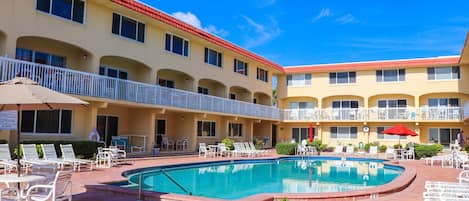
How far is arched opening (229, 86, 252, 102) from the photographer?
3236cm

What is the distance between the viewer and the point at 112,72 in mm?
21047

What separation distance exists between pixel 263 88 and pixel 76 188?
26.3 metres

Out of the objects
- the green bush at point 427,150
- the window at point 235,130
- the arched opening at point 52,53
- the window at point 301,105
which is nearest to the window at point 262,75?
the window at point 301,105

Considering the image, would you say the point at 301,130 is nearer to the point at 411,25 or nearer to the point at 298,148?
the point at 298,148

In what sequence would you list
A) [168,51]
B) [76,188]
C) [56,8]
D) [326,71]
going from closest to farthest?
1. [76,188]
2. [56,8]
3. [168,51]
4. [326,71]

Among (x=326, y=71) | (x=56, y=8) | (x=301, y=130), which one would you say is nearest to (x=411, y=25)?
(x=326, y=71)

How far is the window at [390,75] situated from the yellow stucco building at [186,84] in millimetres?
82

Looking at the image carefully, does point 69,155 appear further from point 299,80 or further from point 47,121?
point 299,80

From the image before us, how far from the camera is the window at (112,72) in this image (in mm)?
20516

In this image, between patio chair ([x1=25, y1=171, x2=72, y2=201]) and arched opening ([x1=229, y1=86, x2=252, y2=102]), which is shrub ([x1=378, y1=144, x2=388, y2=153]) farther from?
patio chair ([x1=25, y1=171, x2=72, y2=201])

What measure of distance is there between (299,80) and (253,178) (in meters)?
22.0

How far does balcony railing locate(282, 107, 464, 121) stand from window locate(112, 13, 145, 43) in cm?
1770

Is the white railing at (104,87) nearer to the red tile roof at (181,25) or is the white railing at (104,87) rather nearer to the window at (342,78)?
the red tile roof at (181,25)

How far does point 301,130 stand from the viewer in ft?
120
